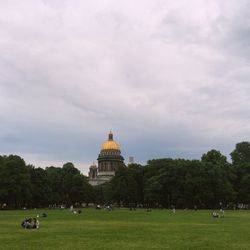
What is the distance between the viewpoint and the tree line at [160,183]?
108938 millimetres

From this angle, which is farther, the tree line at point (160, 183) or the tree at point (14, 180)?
the tree line at point (160, 183)

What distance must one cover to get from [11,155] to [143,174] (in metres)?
38.9

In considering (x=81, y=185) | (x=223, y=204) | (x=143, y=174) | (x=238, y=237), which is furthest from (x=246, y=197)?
(x=238, y=237)

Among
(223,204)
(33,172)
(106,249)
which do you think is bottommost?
(106,249)

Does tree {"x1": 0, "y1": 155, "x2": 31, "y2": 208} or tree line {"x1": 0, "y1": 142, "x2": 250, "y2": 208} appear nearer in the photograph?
tree {"x1": 0, "y1": 155, "x2": 31, "y2": 208}

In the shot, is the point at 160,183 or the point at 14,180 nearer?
the point at 14,180

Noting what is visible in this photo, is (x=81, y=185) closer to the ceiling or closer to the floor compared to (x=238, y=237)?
closer to the ceiling

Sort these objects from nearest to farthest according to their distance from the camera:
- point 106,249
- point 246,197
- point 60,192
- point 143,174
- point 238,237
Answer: point 106,249 → point 238,237 → point 246,197 → point 143,174 → point 60,192

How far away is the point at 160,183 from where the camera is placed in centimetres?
11838

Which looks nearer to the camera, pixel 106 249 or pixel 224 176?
pixel 106 249

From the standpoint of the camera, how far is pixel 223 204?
122 meters

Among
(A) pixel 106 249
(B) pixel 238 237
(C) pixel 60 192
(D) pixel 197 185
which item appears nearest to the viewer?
(A) pixel 106 249

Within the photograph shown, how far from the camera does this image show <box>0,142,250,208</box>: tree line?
108938 mm

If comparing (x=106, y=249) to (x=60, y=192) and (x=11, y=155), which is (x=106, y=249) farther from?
(x=60, y=192)
